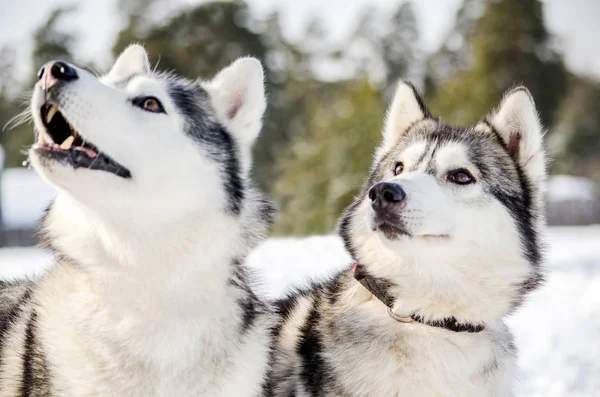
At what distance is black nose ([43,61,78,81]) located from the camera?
2.32 metres

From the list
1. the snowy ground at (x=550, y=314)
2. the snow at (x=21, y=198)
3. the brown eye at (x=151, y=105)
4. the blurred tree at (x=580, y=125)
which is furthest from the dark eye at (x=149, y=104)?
the blurred tree at (x=580, y=125)

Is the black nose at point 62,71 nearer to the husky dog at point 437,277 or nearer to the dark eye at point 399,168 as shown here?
the husky dog at point 437,277

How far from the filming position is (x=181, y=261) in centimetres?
254

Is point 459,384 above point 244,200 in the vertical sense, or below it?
below

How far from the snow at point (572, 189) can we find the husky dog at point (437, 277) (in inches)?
1226

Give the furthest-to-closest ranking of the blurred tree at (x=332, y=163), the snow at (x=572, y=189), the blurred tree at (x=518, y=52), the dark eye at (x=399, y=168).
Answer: the snow at (x=572, y=189) < the blurred tree at (x=518, y=52) < the blurred tree at (x=332, y=163) < the dark eye at (x=399, y=168)

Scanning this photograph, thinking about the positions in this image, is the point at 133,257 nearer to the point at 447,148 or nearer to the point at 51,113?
the point at 51,113

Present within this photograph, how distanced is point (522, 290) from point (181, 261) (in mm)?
1783

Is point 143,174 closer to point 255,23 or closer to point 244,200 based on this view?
point 244,200

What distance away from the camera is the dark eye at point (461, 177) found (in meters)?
3.13

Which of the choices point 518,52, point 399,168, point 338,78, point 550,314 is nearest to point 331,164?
point 550,314

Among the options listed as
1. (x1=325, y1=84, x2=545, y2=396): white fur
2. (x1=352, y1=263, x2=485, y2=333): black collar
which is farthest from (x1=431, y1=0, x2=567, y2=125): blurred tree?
(x1=352, y1=263, x2=485, y2=333): black collar

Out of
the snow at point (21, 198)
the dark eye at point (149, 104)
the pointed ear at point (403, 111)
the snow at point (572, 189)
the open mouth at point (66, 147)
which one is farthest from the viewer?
the snow at point (572, 189)

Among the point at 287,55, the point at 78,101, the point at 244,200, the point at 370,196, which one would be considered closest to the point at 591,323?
the point at 370,196
